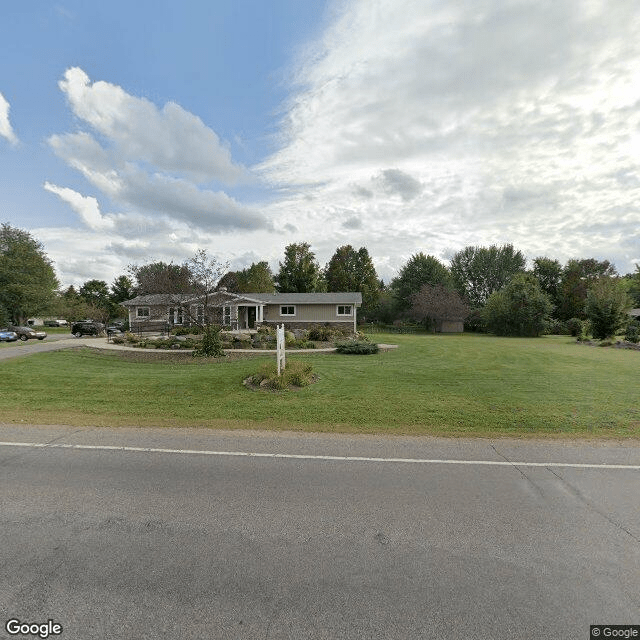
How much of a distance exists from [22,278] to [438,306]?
56090 millimetres

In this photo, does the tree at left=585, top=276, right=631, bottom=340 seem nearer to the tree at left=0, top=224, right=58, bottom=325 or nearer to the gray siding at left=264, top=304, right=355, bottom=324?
the gray siding at left=264, top=304, right=355, bottom=324

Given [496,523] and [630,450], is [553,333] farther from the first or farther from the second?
[496,523]

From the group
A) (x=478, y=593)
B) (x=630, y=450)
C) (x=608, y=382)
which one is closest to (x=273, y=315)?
(x=608, y=382)

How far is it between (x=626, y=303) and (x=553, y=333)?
1998 centimetres

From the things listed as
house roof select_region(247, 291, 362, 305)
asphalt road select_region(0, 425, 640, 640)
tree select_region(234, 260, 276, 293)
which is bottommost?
asphalt road select_region(0, 425, 640, 640)

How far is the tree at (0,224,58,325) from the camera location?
→ 4797 centimetres

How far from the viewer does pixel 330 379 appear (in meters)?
12.5

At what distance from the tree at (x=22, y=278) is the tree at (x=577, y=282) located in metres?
75.1

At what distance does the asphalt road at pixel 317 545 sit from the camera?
2.66 m

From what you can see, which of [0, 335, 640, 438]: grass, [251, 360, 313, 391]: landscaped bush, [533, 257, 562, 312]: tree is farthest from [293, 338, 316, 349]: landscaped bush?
[533, 257, 562, 312]: tree

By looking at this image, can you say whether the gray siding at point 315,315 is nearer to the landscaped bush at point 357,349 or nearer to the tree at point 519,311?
the landscaped bush at point 357,349

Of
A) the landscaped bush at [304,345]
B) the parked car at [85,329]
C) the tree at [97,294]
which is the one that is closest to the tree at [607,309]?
the landscaped bush at [304,345]

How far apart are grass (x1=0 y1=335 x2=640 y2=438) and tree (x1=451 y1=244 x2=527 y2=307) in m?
51.9

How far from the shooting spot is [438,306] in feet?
158
